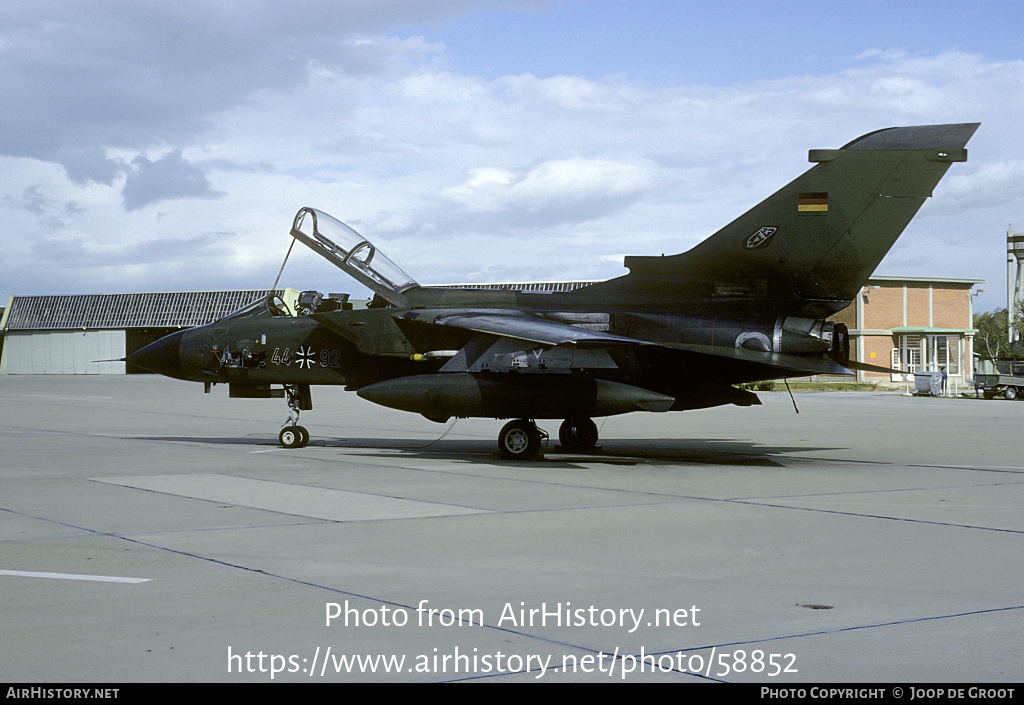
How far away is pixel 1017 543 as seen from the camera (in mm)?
8625

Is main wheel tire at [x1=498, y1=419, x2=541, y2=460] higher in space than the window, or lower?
lower

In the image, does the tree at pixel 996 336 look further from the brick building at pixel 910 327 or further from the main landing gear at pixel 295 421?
the main landing gear at pixel 295 421

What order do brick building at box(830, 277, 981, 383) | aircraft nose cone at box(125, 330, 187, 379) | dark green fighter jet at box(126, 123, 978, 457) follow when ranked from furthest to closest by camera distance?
brick building at box(830, 277, 981, 383) < aircraft nose cone at box(125, 330, 187, 379) < dark green fighter jet at box(126, 123, 978, 457)

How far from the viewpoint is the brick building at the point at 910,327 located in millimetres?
62500

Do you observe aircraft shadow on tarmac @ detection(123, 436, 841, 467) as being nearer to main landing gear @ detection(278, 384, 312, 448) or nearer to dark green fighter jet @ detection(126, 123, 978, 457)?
main landing gear @ detection(278, 384, 312, 448)

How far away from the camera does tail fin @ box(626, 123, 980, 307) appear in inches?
577

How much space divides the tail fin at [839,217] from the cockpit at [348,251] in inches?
224

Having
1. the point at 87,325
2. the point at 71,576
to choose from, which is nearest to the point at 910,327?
the point at 71,576

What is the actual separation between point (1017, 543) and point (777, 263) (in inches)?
281

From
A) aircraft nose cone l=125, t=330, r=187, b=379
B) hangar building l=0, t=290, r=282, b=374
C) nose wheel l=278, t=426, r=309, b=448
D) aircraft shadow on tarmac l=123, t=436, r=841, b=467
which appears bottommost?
aircraft shadow on tarmac l=123, t=436, r=841, b=467

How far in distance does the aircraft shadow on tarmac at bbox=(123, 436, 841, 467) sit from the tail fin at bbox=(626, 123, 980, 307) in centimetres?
287

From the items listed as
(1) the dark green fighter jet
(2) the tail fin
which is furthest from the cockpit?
(2) the tail fin

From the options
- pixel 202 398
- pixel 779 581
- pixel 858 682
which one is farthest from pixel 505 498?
pixel 202 398

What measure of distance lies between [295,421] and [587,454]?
5.20m
